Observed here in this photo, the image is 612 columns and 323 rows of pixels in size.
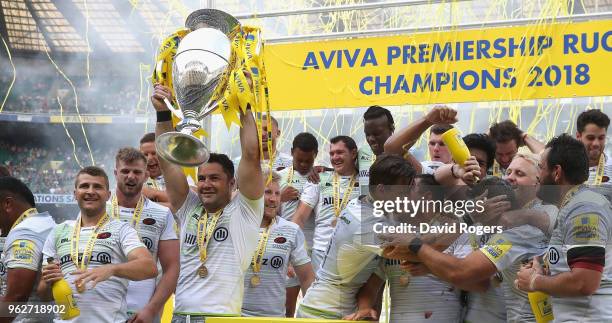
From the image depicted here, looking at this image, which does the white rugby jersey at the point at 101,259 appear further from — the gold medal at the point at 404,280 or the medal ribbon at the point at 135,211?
the gold medal at the point at 404,280

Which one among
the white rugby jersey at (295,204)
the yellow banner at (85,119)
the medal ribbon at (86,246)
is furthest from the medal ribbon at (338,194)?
the yellow banner at (85,119)

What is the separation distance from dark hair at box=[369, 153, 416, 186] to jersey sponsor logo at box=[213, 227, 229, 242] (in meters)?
0.98

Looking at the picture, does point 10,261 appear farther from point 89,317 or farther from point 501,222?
point 501,222

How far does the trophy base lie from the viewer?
3.43 metres

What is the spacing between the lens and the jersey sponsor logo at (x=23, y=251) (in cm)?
450

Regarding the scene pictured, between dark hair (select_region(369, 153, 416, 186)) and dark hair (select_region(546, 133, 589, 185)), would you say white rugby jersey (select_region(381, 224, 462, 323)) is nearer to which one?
dark hair (select_region(369, 153, 416, 186))

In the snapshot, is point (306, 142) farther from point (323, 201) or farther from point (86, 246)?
point (86, 246)

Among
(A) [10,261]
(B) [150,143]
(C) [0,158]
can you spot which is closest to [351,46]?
(B) [150,143]

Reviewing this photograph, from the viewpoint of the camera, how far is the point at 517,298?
12.2 feet

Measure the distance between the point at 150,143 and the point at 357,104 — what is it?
4.65 feet

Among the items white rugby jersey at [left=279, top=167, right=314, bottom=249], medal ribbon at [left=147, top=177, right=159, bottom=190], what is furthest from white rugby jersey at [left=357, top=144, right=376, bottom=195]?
medal ribbon at [left=147, top=177, right=159, bottom=190]

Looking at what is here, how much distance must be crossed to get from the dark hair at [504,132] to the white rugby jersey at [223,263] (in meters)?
1.62

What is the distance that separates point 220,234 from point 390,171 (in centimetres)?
110

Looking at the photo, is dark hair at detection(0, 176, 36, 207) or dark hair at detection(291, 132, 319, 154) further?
dark hair at detection(291, 132, 319, 154)
